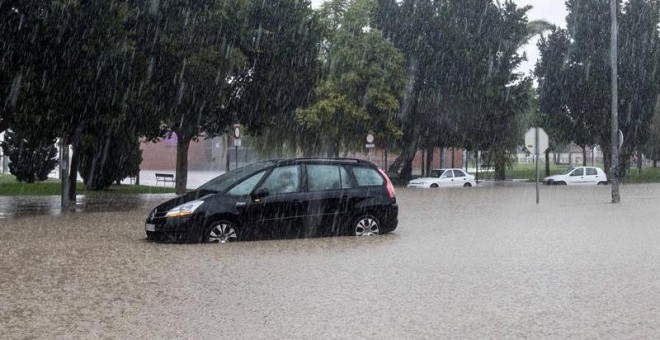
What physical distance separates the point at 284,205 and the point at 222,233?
3.90 ft

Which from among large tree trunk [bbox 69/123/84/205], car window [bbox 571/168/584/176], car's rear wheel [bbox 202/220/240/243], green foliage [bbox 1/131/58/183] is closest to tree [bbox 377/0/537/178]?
car window [bbox 571/168/584/176]

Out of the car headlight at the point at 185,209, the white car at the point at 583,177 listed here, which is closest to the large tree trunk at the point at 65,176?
the car headlight at the point at 185,209

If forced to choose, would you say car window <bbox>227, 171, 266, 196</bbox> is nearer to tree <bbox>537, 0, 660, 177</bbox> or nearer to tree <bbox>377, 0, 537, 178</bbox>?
tree <bbox>377, 0, 537, 178</bbox>

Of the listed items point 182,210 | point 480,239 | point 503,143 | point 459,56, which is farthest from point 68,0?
point 503,143

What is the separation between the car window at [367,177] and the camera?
14.1 meters

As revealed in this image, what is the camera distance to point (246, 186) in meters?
13.1

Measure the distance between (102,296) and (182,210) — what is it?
4.71m

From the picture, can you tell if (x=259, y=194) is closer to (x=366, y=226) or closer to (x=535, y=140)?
→ (x=366, y=226)

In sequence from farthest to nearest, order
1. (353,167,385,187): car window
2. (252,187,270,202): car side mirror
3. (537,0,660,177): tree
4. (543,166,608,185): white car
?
(537,0,660,177): tree, (543,166,608,185): white car, (353,167,385,187): car window, (252,187,270,202): car side mirror

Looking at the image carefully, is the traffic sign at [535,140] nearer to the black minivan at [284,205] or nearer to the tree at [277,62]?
the tree at [277,62]

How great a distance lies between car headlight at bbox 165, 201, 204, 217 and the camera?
12633 millimetres

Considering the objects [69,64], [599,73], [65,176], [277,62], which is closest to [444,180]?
[277,62]

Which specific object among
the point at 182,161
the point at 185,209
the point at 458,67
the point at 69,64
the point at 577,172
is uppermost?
the point at 458,67

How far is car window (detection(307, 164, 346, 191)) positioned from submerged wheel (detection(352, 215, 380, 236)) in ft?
2.55
